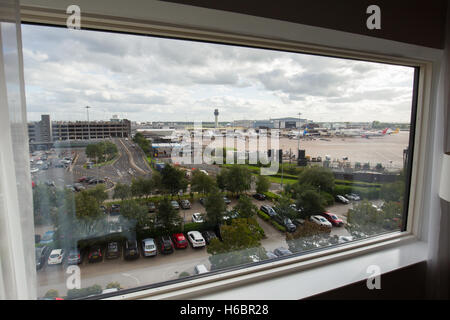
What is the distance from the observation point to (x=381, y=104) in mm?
2094

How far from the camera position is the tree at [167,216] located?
1392 mm

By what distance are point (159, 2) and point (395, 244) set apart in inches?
97.3

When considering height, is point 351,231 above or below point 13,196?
below

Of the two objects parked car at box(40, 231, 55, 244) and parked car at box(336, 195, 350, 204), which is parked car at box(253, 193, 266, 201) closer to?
parked car at box(336, 195, 350, 204)

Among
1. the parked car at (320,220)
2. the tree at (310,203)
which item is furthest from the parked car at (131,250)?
the parked car at (320,220)

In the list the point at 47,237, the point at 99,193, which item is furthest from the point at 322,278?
the point at 47,237

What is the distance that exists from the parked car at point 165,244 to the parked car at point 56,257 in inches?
18.4

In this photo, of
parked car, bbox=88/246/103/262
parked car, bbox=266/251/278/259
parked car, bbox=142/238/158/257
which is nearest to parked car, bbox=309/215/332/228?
parked car, bbox=266/251/278/259

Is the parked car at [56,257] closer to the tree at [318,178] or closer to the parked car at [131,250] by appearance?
the parked car at [131,250]

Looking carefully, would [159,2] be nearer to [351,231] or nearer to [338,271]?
[338,271]

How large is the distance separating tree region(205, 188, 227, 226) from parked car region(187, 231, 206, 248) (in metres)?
0.10

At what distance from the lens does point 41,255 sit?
3.74 ft

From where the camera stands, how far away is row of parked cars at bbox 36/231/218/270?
1.16 metres
